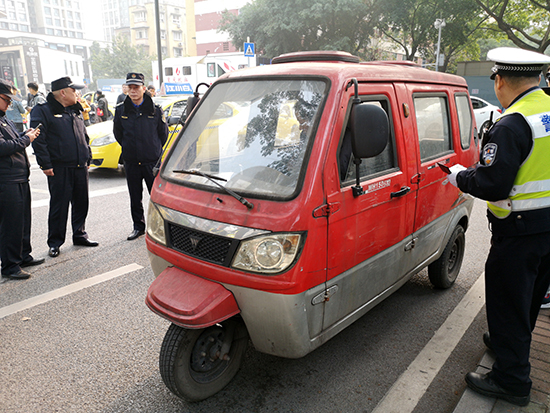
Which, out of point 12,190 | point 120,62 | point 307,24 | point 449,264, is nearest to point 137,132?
point 12,190

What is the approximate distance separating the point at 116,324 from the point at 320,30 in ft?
108

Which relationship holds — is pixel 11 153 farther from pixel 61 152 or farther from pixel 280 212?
pixel 280 212

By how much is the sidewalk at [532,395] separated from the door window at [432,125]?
1584 mm

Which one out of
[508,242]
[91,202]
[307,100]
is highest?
[307,100]

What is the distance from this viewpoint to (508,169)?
7.68ft

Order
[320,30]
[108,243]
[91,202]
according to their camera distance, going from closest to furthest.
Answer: [108,243] < [91,202] < [320,30]

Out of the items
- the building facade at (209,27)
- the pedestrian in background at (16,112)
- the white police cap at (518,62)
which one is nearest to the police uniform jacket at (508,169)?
the white police cap at (518,62)

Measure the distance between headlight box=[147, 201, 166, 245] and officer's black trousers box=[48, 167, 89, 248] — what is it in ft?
8.90

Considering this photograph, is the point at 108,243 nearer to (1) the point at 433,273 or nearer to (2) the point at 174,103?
(1) the point at 433,273

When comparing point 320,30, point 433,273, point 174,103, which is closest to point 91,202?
point 174,103

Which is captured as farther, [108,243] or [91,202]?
[91,202]

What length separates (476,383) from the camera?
265 cm

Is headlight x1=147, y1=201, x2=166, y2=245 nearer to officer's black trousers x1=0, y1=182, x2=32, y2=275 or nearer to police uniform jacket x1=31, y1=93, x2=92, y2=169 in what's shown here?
officer's black trousers x1=0, y1=182, x2=32, y2=275

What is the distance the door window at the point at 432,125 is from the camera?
11.0 ft
